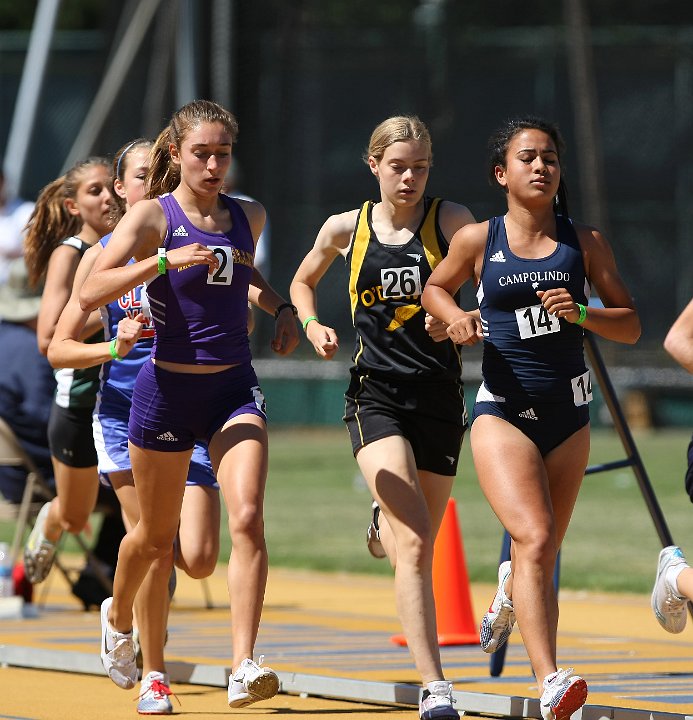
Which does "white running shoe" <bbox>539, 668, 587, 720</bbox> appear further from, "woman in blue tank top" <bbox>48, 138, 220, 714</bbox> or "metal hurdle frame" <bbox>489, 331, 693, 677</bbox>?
"woman in blue tank top" <bbox>48, 138, 220, 714</bbox>

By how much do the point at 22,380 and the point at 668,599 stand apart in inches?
219

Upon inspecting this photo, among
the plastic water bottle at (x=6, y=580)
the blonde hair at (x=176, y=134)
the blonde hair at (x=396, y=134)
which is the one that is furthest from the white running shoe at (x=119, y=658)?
the plastic water bottle at (x=6, y=580)

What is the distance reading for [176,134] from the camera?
22.7 ft

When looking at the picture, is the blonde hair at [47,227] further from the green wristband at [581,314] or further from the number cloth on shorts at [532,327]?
the green wristband at [581,314]

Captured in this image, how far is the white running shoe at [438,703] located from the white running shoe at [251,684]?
1.83ft

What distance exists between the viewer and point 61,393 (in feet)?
29.8

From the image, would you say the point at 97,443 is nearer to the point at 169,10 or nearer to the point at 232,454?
the point at 232,454

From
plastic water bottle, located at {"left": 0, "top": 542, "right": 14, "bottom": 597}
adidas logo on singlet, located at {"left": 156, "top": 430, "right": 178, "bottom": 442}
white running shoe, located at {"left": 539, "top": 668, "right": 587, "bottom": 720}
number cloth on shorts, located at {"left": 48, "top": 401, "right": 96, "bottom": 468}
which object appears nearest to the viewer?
white running shoe, located at {"left": 539, "top": 668, "right": 587, "bottom": 720}

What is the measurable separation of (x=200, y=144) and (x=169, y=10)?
21.8 meters

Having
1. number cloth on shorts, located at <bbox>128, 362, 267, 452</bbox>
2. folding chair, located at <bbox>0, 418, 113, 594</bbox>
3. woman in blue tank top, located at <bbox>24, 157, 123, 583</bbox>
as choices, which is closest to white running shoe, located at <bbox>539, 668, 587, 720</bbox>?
number cloth on shorts, located at <bbox>128, 362, 267, 452</bbox>

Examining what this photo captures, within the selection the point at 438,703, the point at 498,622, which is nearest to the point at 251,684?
the point at 438,703

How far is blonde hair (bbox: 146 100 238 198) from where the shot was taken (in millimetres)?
6855

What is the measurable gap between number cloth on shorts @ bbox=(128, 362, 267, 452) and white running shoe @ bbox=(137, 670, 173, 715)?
101cm

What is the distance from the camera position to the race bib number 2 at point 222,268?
265 inches
